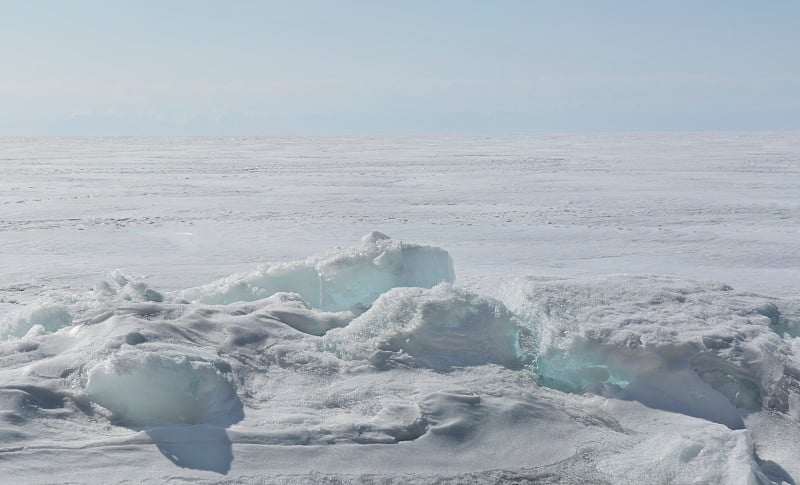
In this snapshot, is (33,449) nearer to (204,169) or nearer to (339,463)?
(339,463)

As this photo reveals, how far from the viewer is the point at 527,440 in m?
3.62

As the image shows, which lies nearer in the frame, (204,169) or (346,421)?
(346,421)

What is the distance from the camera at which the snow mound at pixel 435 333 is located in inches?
170

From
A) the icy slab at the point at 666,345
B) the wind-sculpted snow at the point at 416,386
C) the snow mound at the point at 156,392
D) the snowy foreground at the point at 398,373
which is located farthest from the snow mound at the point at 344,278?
the snow mound at the point at 156,392

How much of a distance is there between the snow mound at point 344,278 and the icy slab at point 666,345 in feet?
3.05

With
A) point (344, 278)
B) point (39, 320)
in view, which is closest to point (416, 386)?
point (344, 278)

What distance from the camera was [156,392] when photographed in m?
3.58

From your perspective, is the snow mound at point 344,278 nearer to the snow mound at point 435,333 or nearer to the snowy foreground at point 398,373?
the snowy foreground at point 398,373

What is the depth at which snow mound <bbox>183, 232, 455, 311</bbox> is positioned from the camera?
5531 millimetres

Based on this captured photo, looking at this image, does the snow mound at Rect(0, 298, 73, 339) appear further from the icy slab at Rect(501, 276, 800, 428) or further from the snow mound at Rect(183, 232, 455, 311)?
the icy slab at Rect(501, 276, 800, 428)

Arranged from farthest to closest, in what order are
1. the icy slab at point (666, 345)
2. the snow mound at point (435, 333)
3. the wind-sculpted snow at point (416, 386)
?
the snow mound at point (435, 333), the icy slab at point (666, 345), the wind-sculpted snow at point (416, 386)

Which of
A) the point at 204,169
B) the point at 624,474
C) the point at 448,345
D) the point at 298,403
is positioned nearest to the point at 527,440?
the point at 624,474

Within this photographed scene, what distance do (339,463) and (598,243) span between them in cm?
620

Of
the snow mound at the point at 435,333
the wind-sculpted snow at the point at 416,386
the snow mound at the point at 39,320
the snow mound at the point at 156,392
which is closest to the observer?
the wind-sculpted snow at the point at 416,386
